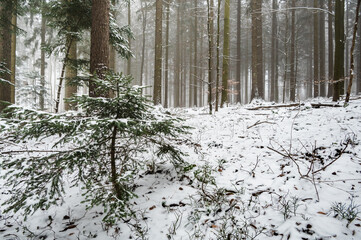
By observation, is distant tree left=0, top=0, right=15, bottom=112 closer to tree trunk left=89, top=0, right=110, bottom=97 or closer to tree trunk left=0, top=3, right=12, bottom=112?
tree trunk left=0, top=3, right=12, bottom=112

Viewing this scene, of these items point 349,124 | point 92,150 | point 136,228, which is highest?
point 349,124

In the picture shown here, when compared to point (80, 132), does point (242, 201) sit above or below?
below

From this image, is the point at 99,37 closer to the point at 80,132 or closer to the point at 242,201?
the point at 80,132

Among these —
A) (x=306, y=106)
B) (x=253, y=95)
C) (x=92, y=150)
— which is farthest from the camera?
(x=253, y=95)

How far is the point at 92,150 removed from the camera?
246 centimetres

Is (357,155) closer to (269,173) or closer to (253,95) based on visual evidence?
(269,173)

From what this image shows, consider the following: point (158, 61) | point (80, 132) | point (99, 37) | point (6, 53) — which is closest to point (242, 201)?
point (80, 132)

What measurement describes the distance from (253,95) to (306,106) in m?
5.42

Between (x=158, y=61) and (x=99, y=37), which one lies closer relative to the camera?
(x=99, y=37)

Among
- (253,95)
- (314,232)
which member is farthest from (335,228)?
(253,95)

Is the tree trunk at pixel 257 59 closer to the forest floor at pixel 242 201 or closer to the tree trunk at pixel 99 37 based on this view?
the forest floor at pixel 242 201

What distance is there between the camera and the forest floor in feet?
7.51

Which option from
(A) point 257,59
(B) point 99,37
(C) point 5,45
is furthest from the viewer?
(A) point 257,59

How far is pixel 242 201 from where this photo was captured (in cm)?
279
